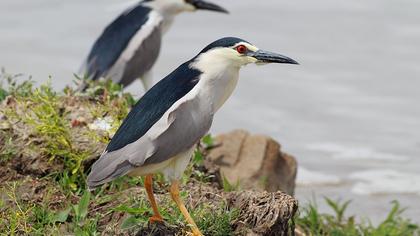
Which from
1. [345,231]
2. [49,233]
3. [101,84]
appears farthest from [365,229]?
[49,233]

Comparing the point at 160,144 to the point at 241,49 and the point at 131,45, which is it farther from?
the point at 131,45

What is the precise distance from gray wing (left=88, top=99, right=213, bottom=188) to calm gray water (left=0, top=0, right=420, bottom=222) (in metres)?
3.05

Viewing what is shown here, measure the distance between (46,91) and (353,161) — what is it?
3.26m

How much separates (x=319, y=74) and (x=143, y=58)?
1874 mm

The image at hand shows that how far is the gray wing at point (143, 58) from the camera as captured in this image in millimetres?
10164

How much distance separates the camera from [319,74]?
37.3ft

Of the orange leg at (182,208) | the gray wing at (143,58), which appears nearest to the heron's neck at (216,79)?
the orange leg at (182,208)

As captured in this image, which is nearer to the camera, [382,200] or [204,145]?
[204,145]

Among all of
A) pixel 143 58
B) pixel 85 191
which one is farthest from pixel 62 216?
Result: pixel 143 58

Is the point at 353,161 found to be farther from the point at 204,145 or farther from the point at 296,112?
the point at 204,145

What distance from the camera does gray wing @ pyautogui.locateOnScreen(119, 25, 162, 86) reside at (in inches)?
400

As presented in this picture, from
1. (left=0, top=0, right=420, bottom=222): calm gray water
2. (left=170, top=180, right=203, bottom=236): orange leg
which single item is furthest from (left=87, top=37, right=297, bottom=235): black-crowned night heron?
(left=0, top=0, right=420, bottom=222): calm gray water

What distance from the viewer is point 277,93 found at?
1091cm

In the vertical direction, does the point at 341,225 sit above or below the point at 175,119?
below
